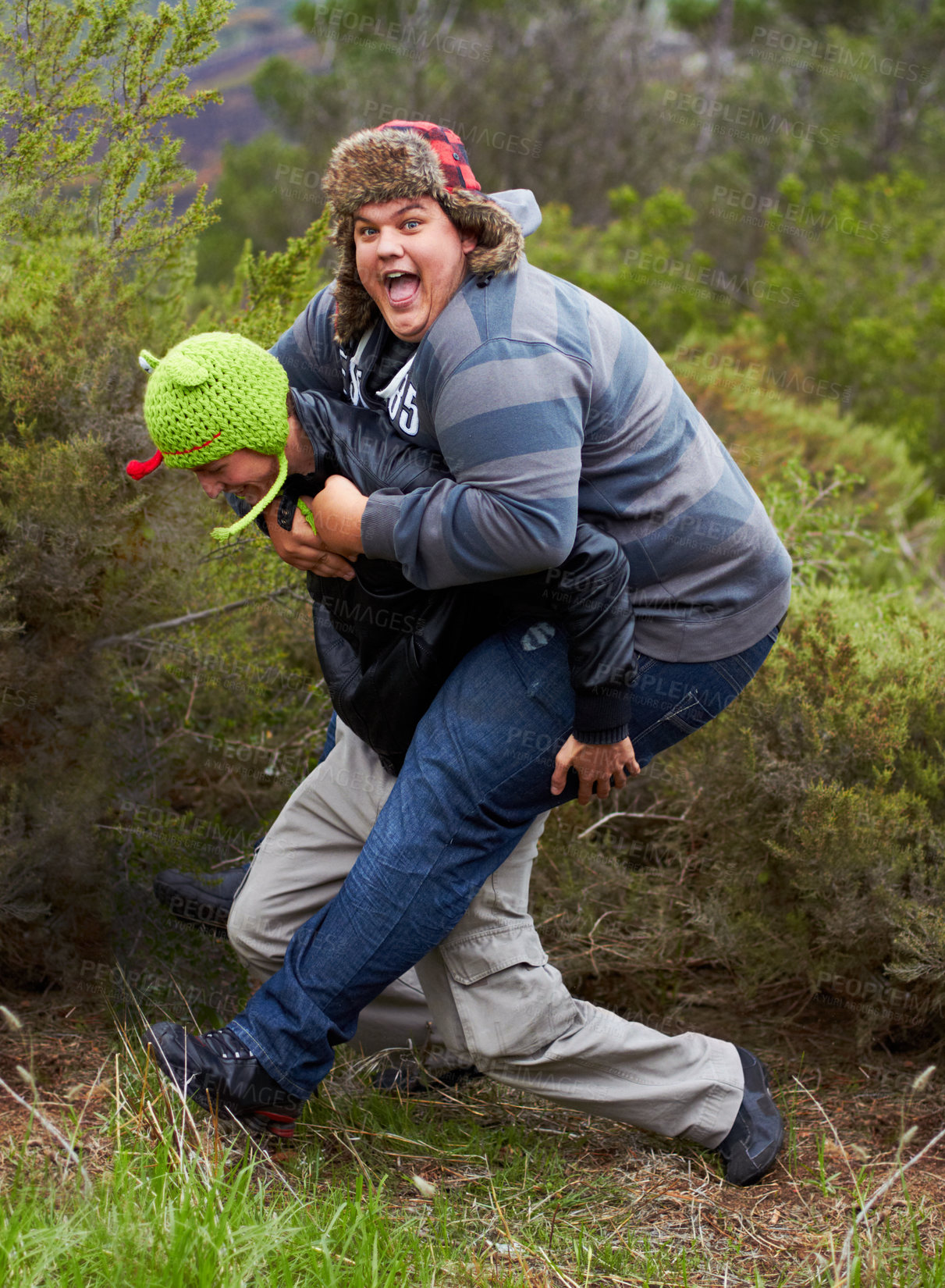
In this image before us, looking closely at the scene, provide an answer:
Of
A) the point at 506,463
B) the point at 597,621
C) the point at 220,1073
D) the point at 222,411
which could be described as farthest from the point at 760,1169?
the point at 222,411

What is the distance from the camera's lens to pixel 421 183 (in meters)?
2.01

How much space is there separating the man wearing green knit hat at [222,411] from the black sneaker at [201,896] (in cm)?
106

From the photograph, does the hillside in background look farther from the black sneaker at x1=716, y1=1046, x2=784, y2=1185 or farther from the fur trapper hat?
the black sneaker at x1=716, y1=1046, x2=784, y2=1185

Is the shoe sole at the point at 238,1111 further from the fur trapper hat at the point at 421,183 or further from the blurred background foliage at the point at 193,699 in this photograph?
the fur trapper hat at the point at 421,183

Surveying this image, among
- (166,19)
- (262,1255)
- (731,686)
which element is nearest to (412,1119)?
(262,1255)

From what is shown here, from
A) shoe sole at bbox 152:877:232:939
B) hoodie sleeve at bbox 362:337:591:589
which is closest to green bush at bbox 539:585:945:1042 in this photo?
shoe sole at bbox 152:877:232:939

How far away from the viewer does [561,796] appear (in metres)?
2.29

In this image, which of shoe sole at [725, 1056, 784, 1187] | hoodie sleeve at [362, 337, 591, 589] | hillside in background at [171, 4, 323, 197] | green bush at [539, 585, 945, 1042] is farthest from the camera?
hillside in background at [171, 4, 323, 197]

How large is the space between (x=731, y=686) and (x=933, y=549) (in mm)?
4735

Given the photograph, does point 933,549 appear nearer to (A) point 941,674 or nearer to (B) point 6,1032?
(A) point 941,674

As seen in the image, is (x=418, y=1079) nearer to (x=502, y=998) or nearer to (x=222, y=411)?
(x=502, y=998)

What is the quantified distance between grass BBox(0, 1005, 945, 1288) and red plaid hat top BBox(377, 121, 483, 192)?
65.8 inches

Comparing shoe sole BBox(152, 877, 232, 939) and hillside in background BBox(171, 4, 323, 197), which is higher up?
hillside in background BBox(171, 4, 323, 197)

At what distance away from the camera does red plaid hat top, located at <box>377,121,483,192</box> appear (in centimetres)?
206
